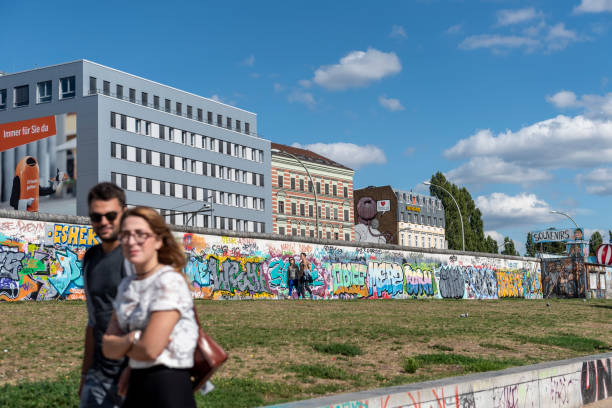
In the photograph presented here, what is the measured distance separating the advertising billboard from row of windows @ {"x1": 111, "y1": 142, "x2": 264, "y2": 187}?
15.0ft

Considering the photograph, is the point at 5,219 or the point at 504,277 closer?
the point at 5,219

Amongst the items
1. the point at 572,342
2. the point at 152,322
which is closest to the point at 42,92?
the point at 572,342

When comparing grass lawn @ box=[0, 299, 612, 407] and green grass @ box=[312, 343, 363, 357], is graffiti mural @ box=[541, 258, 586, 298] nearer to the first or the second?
grass lawn @ box=[0, 299, 612, 407]

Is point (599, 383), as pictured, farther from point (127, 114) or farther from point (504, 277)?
point (127, 114)

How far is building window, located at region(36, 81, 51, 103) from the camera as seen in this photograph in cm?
7581

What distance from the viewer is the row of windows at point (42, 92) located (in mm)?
74375

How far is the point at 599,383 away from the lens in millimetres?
10805

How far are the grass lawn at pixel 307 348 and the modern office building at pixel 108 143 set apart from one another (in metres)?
52.1

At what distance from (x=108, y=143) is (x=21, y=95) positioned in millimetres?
11963

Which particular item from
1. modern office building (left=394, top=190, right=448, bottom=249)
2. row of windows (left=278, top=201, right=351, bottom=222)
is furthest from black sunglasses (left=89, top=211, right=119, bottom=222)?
modern office building (left=394, top=190, right=448, bottom=249)

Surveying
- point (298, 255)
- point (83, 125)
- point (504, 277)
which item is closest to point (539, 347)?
point (298, 255)

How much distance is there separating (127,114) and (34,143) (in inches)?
364

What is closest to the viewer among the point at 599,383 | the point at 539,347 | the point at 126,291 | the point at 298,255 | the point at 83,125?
the point at 126,291

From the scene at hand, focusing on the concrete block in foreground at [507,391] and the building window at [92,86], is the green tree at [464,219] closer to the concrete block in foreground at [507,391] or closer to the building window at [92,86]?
the building window at [92,86]
